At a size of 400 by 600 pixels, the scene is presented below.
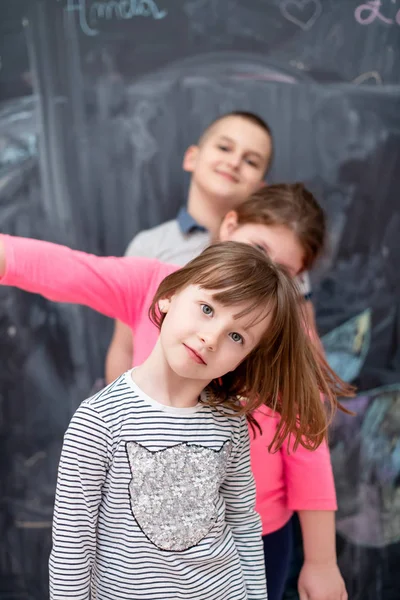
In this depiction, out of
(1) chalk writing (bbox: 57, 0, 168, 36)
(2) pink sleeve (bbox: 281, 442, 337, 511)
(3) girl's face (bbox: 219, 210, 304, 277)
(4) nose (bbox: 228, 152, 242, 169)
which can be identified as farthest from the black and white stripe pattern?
(1) chalk writing (bbox: 57, 0, 168, 36)

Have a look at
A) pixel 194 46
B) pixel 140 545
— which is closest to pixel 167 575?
pixel 140 545

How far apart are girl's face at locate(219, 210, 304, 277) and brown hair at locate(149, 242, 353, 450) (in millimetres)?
199

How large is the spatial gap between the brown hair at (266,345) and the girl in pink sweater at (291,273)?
109 mm

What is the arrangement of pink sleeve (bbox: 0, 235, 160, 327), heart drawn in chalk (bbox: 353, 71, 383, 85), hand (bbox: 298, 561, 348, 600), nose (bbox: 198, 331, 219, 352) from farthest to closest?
heart drawn in chalk (bbox: 353, 71, 383, 85), hand (bbox: 298, 561, 348, 600), pink sleeve (bbox: 0, 235, 160, 327), nose (bbox: 198, 331, 219, 352)

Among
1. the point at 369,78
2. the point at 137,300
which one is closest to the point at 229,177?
the point at 137,300

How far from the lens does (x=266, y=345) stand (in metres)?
0.91

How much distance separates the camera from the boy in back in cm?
134

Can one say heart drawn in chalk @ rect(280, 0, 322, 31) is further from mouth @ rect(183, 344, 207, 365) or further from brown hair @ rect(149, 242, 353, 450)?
mouth @ rect(183, 344, 207, 365)

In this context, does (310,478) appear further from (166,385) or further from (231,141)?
(231,141)

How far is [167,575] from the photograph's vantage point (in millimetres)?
863

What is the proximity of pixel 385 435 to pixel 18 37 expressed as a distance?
1395 mm

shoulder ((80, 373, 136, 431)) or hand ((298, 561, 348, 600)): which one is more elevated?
shoulder ((80, 373, 136, 431))

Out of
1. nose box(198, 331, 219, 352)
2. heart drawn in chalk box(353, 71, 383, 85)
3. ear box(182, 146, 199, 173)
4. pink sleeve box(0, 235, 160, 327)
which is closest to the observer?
nose box(198, 331, 219, 352)

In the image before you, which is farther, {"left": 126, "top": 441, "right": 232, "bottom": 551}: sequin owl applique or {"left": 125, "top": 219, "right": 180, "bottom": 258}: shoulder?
{"left": 125, "top": 219, "right": 180, "bottom": 258}: shoulder
